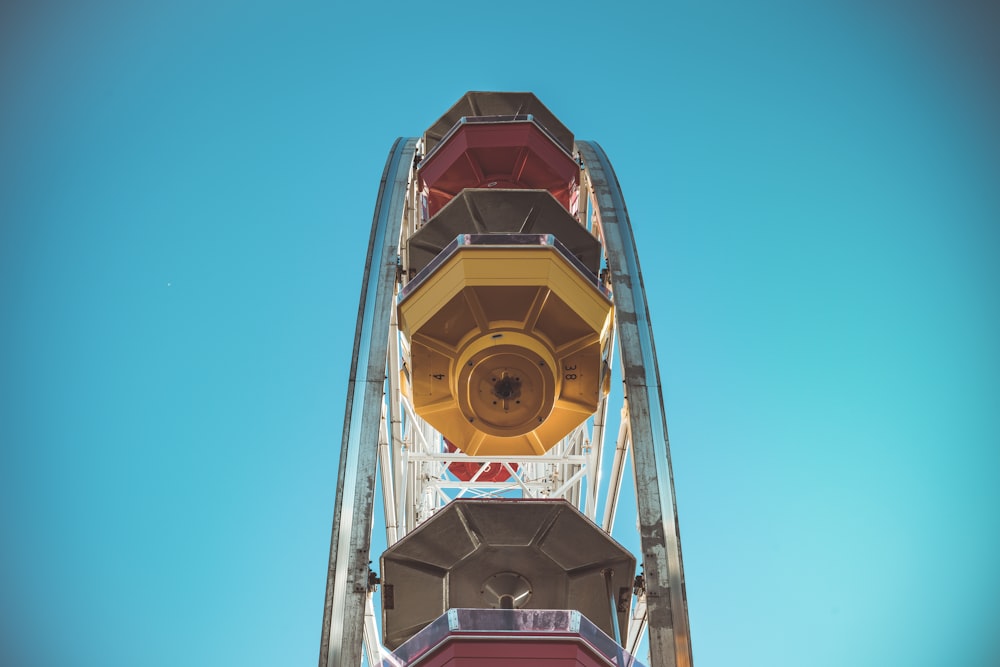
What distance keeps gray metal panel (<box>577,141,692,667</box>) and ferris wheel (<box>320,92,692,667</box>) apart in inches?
0.6

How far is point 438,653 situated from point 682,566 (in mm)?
2021

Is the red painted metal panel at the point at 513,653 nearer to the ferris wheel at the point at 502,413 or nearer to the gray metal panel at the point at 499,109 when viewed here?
the ferris wheel at the point at 502,413

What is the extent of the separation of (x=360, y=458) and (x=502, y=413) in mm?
3302

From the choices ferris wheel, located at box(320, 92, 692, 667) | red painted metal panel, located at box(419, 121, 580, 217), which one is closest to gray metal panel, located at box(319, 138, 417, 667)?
ferris wheel, located at box(320, 92, 692, 667)

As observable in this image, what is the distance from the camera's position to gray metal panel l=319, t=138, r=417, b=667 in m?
6.52

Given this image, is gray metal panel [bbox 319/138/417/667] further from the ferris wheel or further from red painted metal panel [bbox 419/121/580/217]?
red painted metal panel [bbox 419/121/580/217]

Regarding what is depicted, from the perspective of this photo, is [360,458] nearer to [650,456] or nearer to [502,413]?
[650,456]

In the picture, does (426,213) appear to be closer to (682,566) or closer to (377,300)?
(377,300)

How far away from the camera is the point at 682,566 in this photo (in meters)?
6.94

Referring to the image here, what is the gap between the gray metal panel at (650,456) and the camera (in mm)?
6566

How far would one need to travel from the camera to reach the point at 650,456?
25.0 feet

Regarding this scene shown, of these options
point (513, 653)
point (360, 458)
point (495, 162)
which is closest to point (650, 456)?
point (513, 653)

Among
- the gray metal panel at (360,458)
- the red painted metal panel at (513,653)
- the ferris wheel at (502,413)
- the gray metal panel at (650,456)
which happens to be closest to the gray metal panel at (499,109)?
the ferris wheel at (502,413)

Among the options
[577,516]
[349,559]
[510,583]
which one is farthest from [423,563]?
[349,559]
